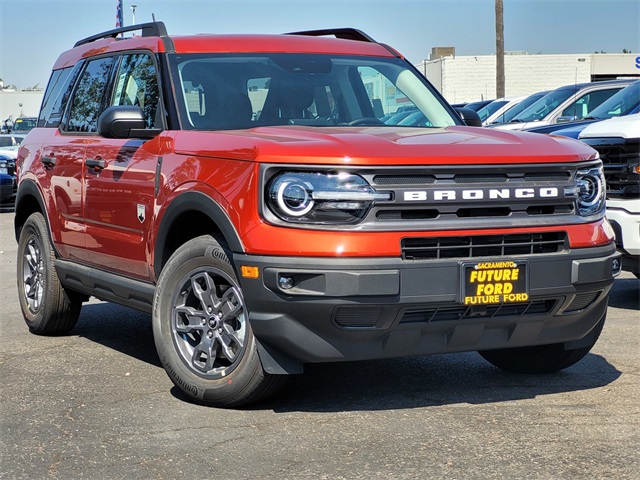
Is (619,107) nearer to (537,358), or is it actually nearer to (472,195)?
(537,358)

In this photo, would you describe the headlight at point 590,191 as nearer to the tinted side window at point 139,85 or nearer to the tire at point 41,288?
the tinted side window at point 139,85

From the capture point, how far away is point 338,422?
16.9ft

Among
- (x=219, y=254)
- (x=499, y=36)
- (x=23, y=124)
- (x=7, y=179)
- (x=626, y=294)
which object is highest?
(x=499, y=36)

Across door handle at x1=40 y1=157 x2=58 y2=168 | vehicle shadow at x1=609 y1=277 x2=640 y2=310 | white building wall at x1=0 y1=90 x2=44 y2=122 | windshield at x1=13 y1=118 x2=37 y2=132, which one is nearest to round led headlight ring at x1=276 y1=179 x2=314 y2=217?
door handle at x1=40 y1=157 x2=58 y2=168

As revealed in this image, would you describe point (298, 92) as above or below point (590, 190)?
above

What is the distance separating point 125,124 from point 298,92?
40.8 inches

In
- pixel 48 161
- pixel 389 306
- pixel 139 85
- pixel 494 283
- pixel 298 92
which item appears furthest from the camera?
pixel 48 161

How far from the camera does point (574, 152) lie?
5.45 metres

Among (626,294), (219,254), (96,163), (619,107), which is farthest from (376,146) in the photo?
(619,107)

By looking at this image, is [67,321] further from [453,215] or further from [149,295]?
[453,215]

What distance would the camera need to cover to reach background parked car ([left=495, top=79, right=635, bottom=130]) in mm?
16250

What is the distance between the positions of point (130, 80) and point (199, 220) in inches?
56.9

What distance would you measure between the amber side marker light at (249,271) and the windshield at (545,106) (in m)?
12.3

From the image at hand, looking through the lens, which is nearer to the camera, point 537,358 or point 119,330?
point 537,358
